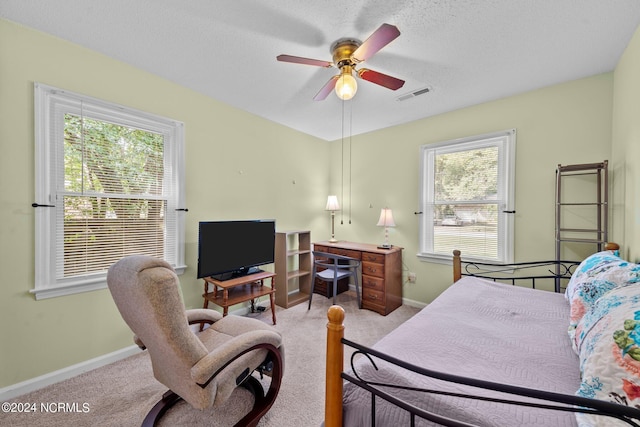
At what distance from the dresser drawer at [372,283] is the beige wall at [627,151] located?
2.15 m

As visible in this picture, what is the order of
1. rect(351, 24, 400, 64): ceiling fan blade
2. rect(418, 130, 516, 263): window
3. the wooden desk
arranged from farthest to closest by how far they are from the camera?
1. rect(418, 130, 516, 263): window
2. the wooden desk
3. rect(351, 24, 400, 64): ceiling fan blade

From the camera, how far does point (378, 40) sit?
60.4 inches

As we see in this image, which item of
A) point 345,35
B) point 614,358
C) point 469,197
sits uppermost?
point 345,35

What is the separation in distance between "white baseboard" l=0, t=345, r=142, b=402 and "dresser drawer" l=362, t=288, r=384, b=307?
2543mm

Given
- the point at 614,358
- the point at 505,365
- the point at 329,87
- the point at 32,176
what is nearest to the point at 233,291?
the point at 32,176

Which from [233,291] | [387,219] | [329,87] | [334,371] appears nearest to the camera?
[334,371]

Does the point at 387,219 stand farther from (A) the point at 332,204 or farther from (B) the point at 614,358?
(B) the point at 614,358

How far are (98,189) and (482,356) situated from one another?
2.98 meters

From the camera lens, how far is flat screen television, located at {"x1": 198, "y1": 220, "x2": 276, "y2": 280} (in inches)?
102

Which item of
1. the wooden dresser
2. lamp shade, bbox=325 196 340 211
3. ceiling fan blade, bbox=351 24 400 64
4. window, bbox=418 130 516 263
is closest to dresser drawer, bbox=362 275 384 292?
the wooden dresser

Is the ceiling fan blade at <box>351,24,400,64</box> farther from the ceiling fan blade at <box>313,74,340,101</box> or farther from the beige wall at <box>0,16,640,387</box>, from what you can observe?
the beige wall at <box>0,16,640,387</box>

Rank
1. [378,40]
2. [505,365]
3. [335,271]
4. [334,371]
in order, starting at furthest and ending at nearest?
1. [335,271]
2. [378,40]
3. [505,365]
4. [334,371]

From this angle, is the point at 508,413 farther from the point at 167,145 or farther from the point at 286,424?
the point at 167,145

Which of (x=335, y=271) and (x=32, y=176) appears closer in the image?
(x=32, y=176)
